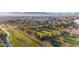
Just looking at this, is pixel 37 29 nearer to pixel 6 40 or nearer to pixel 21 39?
pixel 21 39

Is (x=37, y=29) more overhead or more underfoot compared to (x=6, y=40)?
more overhead

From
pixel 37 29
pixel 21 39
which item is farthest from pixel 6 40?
pixel 37 29
